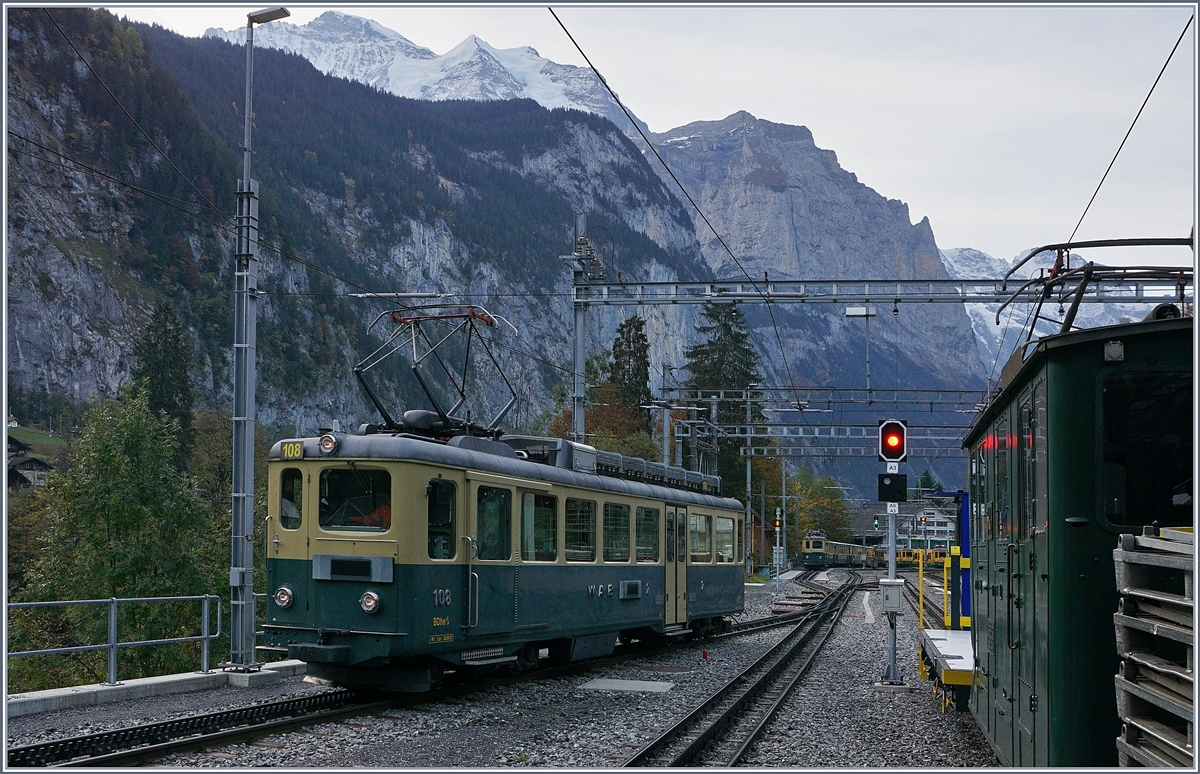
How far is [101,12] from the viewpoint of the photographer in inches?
4914

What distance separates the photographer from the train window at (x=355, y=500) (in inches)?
454

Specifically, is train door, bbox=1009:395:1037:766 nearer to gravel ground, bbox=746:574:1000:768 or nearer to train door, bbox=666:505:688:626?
gravel ground, bbox=746:574:1000:768

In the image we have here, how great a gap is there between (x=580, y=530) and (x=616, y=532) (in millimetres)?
1329

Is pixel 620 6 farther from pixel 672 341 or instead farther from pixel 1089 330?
pixel 672 341

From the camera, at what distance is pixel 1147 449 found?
5.68 metres

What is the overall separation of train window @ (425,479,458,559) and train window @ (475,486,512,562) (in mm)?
477

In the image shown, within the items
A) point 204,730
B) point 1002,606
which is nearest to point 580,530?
point 204,730

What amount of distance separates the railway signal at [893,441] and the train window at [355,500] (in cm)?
646

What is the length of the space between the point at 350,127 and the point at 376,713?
174 m

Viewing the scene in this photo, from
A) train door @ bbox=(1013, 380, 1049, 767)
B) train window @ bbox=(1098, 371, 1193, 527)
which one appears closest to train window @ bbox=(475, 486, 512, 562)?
train door @ bbox=(1013, 380, 1049, 767)

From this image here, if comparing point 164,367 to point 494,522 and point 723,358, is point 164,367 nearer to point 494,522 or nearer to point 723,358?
point 723,358

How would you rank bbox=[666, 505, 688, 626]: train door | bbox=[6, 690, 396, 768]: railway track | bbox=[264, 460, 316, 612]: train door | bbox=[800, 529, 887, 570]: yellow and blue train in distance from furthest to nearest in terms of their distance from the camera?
1. bbox=[800, 529, 887, 570]: yellow and blue train in distance
2. bbox=[666, 505, 688, 626]: train door
3. bbox=[264, 460, 316, 612]: train door
4. bbox=[6, 690, 396, 768]: railway track

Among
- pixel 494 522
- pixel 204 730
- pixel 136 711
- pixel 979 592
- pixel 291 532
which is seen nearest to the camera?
pixel 204 730

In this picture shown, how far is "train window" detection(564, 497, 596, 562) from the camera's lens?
47.6ft
